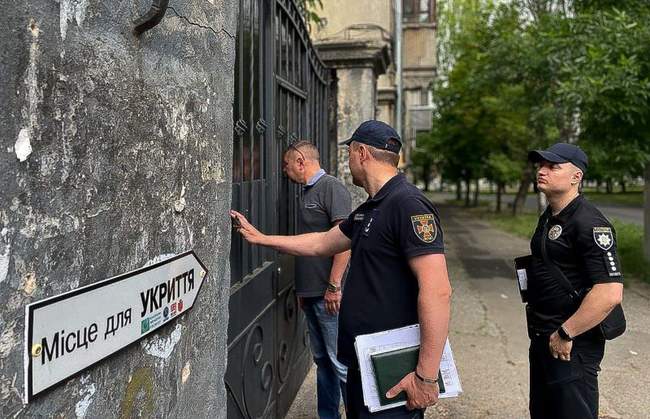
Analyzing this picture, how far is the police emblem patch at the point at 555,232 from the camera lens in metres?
2.79

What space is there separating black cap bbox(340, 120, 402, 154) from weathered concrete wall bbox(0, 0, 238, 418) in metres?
0.69

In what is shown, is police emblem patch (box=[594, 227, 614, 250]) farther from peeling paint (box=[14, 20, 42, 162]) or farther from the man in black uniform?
peeling paint (box=[14, 20, 42, 162])

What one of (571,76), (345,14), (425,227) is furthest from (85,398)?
(571,76)

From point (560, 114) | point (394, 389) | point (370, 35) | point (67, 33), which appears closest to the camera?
point (67, 33)

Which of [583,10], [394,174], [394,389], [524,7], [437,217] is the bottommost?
[394,389]

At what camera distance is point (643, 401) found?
14.4 feet

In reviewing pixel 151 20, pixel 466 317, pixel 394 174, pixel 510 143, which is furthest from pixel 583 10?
pixel 510 143

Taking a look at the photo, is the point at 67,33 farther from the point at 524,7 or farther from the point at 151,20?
the point at 524,7

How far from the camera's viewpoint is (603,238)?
2.62m

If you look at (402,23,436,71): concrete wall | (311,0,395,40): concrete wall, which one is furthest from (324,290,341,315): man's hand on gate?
(402,23,436,71): concrete wall

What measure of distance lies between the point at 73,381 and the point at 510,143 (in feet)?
77.6

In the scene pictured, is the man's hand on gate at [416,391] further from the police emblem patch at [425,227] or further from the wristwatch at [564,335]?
the wristwatch at [564,335]

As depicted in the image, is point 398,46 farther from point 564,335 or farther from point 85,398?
point 85,398

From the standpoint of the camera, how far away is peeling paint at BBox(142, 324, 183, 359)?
148cm
